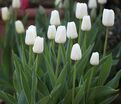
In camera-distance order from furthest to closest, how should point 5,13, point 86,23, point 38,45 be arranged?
1. point 5,13
2. point 86,23
3. point 38,45

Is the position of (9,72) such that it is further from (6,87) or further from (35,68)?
(35,68)

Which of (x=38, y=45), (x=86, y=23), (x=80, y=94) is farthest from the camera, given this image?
(x=86, y=23)

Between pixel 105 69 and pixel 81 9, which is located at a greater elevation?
pixel 81 9

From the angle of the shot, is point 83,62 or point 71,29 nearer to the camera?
point 71,29

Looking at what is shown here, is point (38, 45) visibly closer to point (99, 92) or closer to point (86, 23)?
point (86, 23)

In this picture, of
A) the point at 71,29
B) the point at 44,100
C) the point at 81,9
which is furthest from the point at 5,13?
the point at 44,100

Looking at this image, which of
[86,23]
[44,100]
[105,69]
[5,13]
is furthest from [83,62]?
[5,13]

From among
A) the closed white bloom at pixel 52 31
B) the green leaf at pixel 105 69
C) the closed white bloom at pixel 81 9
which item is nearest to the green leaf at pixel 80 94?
the green leaf at pixel 105 69

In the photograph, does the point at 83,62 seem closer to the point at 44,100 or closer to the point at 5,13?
the point at 44,100

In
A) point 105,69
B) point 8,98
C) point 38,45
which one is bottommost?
point 8,98

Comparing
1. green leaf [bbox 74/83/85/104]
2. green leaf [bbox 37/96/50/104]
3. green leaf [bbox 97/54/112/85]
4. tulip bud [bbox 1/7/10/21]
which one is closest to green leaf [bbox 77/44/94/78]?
green leaf [bbox 97/54/112/85]

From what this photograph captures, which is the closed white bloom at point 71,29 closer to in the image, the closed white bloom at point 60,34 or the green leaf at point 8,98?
the closed white bloom at point 60,34
